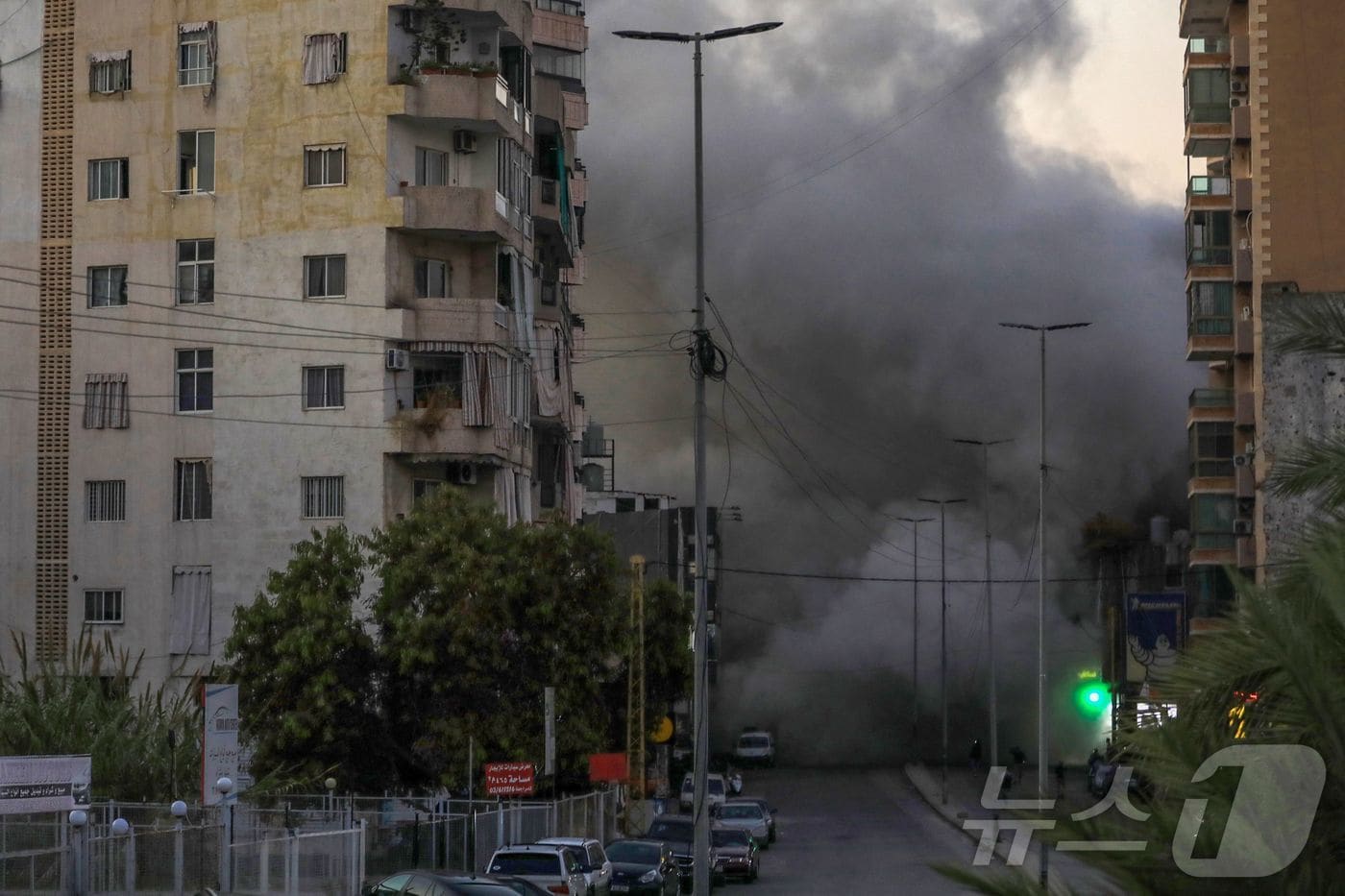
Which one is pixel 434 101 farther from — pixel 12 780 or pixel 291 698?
pixel 12 780

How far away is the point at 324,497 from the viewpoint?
55.5 m

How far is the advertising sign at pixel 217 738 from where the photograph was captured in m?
26.7

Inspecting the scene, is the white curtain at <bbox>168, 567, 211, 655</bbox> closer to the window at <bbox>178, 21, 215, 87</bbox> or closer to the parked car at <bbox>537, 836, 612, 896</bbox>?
the window at <bbox>178, 21, 215, 87</bbox>

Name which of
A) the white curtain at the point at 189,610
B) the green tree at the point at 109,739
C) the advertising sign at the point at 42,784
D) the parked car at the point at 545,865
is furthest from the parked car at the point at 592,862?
the white curtain at the point at 189,610

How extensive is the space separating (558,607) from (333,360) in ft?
39.2

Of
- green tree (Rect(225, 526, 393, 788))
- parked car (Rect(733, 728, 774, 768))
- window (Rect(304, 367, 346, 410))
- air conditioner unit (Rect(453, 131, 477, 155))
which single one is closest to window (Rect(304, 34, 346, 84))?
air conditioner unit (Rect(453, 131, 477, 155))

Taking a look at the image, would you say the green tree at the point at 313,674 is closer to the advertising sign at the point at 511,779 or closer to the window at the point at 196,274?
the advertising sign at the point at 511,779

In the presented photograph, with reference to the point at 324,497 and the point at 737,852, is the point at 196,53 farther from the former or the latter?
the point at 737,852

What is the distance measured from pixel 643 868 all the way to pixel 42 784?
13855 mm

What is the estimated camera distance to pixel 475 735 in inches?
1779

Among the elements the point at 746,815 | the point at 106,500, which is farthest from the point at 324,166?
the point at 746,815

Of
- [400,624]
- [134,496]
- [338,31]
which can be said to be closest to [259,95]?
Answer: [338,31]

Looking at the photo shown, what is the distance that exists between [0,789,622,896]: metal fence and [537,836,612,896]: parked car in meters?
2.69

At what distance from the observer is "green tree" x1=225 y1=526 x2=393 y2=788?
45.2 metres
